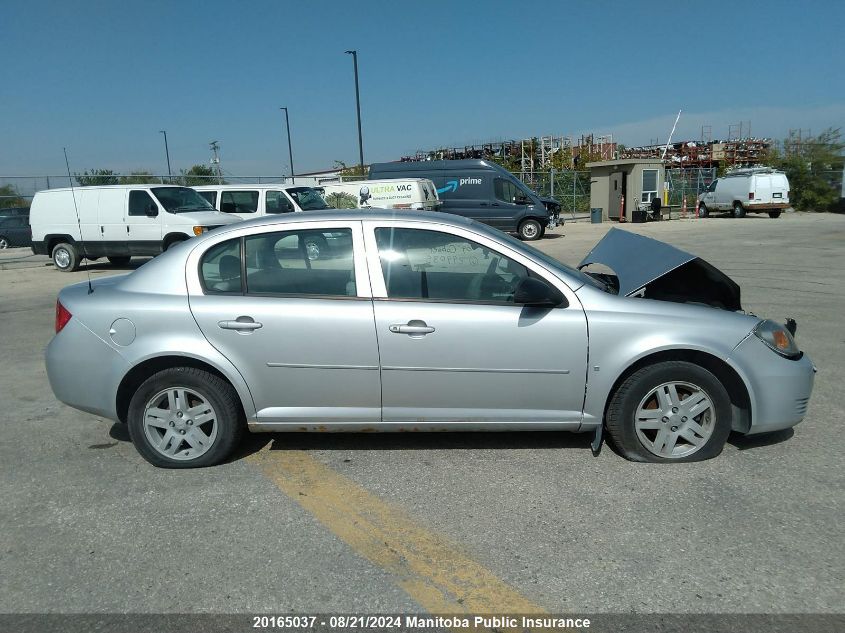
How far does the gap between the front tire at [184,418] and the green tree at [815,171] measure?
3675 centimetres

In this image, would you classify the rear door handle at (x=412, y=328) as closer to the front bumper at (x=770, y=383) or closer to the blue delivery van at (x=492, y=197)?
the front bumper at (x=770, y=383)

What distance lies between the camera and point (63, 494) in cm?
384

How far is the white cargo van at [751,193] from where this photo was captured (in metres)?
29.0

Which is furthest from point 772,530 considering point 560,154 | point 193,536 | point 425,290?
point 560,154

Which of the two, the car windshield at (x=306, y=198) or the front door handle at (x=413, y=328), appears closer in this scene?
the front door handle at (x=413, y=328)

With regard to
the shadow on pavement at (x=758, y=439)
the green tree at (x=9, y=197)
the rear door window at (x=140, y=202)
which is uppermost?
the green tree at (x=9, y=197)

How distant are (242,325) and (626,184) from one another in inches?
1049

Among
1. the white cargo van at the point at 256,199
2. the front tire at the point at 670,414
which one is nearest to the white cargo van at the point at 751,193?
the white cargo van at the point at 256,199

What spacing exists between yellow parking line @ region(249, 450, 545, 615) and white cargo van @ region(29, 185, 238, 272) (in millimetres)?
11620

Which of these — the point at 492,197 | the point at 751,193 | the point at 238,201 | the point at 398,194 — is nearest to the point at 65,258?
the point at 238,201

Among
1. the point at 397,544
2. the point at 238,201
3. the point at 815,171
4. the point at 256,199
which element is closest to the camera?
the point at 397,544

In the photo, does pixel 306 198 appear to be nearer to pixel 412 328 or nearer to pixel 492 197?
pixel 492 197

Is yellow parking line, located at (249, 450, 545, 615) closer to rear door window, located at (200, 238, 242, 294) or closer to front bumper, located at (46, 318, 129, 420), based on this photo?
front bumper, located at (46, 318, 129, 420)

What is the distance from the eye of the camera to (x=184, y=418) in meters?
4.03
